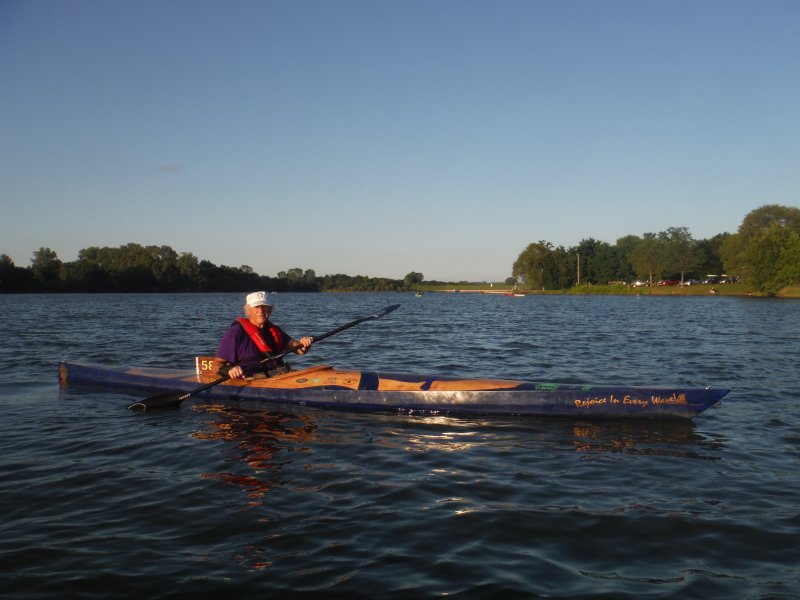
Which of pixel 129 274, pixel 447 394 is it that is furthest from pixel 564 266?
pixel 447 394

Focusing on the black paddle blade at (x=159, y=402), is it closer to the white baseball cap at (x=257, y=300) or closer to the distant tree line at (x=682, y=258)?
the white baseball cap at (x=257, y=300)

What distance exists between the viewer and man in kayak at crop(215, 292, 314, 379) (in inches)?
347

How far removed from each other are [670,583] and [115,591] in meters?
3.40

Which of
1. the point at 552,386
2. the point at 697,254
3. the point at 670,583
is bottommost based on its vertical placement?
the point at 670,583

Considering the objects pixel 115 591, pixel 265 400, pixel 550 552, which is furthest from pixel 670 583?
pixel 265 400

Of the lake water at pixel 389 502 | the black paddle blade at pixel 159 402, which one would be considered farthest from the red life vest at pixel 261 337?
the black paddle blade at pixel 159 402

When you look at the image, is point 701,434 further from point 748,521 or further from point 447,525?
point 447,525

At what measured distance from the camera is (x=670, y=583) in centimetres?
373

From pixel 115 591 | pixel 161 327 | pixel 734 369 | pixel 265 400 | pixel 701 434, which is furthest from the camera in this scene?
pixel 161 327

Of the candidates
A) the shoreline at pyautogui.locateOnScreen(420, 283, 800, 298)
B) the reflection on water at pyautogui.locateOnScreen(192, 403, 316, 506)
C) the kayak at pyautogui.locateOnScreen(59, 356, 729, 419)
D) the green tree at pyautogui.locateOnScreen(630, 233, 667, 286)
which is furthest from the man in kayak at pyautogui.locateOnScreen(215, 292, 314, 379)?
the green tree at pyautogui.locateOnScreen(630, 233, 667, 286)

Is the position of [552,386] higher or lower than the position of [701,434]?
higher

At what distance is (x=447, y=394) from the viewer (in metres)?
8.32

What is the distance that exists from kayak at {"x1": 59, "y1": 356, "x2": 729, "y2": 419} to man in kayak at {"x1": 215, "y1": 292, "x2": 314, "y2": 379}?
34cm

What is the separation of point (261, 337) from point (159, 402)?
5.81 feet
